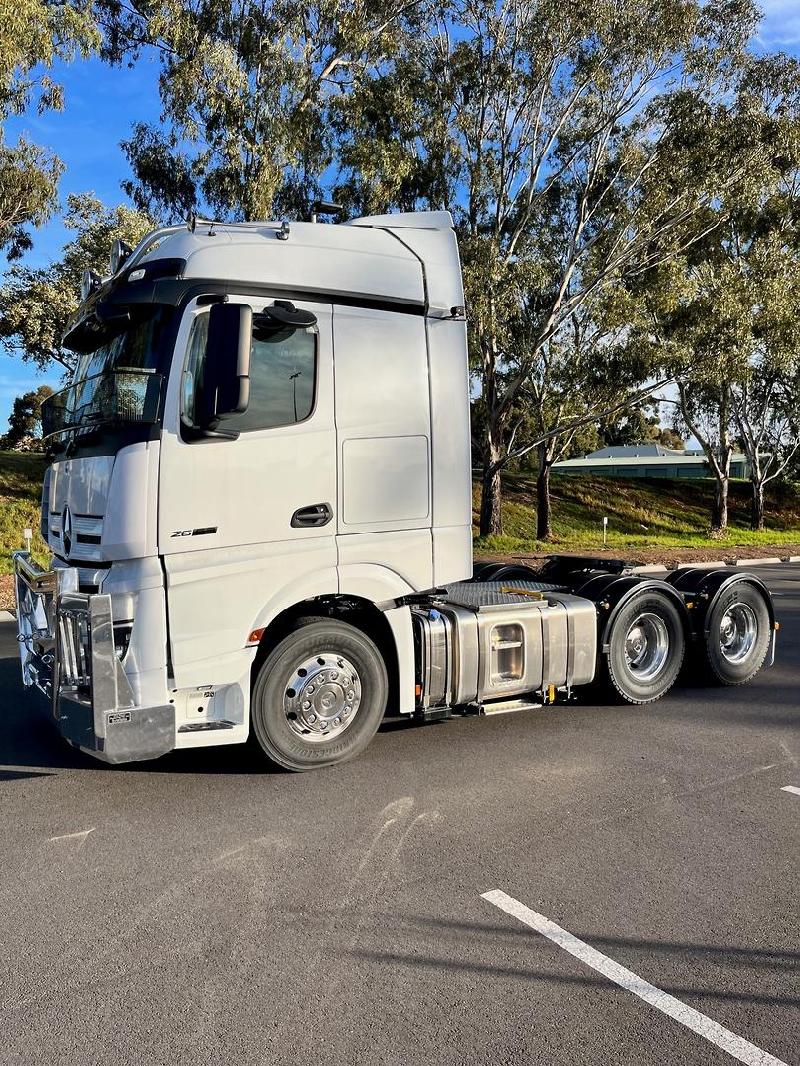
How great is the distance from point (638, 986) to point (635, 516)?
105 feet

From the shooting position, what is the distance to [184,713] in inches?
193

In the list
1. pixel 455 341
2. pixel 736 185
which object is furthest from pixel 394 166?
pixel 455 341

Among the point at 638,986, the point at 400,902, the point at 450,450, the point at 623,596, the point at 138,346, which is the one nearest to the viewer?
the point at 638,986

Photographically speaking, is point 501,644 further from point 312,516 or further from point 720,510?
point 720,510

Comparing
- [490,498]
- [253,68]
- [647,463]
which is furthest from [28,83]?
[647,463]

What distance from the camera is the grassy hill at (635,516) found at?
87.5 ft

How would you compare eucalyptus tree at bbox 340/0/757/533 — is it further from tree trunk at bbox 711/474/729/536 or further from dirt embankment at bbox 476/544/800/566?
tree trunk at bbox 711/474/729/536

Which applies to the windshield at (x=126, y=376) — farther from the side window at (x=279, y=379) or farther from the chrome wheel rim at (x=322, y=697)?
the chrome wheel rim at (x=322, y=697)

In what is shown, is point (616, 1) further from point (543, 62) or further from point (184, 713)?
point (184, 713)

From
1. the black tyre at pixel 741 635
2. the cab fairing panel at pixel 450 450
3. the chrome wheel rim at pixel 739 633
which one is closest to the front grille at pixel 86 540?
the cab fairing panel at pixel 450 450

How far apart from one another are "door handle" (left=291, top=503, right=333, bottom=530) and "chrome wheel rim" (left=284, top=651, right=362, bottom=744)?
32.5 inches

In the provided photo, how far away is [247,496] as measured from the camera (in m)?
4.96

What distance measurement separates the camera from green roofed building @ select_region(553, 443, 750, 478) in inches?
2379

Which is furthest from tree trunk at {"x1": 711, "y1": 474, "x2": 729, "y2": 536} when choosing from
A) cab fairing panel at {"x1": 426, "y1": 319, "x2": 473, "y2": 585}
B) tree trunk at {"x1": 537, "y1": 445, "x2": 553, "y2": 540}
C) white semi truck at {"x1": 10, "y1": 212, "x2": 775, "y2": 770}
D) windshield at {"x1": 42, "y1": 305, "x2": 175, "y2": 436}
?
windshield at {"x1": 42, "y1": 305, "x2": 175, "y2": 436}
